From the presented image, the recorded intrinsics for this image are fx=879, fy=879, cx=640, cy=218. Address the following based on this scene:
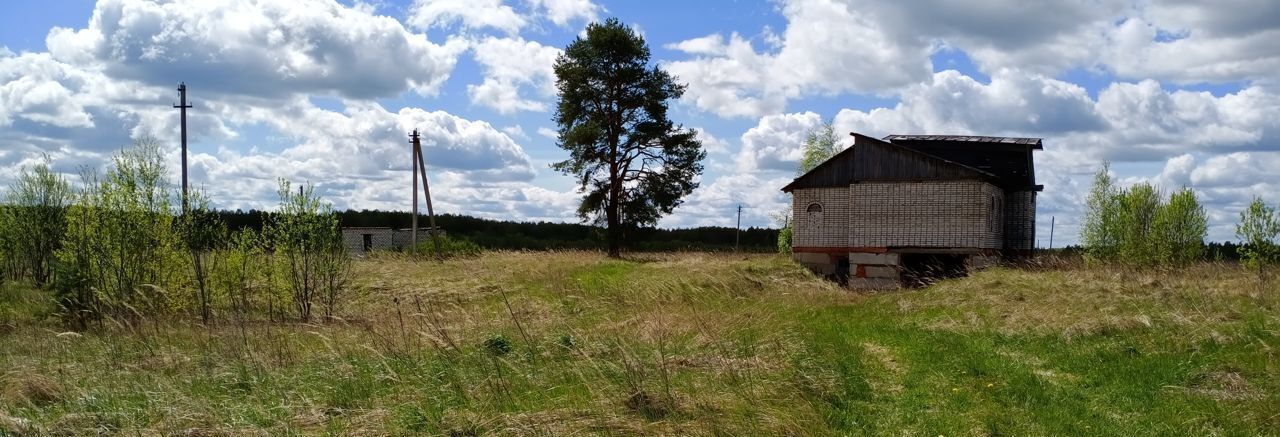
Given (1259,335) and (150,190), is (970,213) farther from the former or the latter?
(150,190)

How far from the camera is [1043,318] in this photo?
14.4 metres

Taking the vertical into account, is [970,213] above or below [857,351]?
above

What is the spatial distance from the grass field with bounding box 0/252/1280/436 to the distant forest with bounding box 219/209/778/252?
133 feet

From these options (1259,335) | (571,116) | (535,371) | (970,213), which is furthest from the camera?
(571,116)

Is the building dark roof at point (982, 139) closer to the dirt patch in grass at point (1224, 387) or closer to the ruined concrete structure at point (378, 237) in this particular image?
the dirt patch in grass at point (1224, 387)

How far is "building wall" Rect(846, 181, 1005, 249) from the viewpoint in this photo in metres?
26.4

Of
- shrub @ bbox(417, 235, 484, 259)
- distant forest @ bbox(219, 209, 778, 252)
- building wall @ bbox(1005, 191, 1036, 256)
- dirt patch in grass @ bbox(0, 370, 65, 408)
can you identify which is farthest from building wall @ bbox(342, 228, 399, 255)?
dirt patch in grass @ bbox(0, 370, 65, 408)

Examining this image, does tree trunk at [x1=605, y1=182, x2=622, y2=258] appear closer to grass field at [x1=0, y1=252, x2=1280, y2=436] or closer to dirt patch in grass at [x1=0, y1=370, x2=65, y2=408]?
grass field at [x1=0, y1=252, x2=1280, y2=436]

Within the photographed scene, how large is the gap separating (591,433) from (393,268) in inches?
831

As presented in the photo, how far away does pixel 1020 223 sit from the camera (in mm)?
30328

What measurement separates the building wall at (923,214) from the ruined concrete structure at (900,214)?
0.03 meters

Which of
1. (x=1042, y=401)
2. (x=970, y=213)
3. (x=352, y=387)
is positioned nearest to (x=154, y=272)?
(x=352, y=387)

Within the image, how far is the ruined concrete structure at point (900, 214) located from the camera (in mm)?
26562

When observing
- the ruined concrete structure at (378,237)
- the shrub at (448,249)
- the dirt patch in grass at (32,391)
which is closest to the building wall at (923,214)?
the shrub at (448,249)
